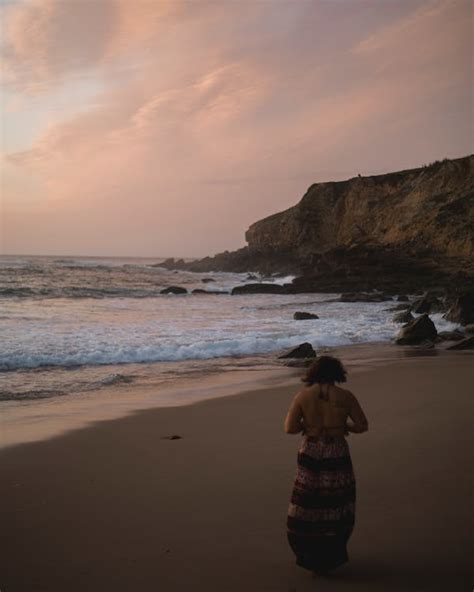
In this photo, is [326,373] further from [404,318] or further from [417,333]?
[404,318]

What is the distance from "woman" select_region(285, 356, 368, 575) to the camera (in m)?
3.70

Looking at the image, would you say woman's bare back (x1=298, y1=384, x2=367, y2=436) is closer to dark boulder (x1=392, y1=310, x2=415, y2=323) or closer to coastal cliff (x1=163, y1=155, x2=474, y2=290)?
dark boulder (x1=392, y1=310, x2=415, y2=323)

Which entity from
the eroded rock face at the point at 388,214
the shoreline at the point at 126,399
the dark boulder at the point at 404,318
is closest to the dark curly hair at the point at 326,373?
the shoreline at the point at 126,399

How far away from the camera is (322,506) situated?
3703 millimetres

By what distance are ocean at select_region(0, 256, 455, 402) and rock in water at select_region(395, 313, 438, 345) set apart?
0.97 meters

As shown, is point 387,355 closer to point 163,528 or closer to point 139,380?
point 139,380

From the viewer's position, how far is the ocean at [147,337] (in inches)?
456

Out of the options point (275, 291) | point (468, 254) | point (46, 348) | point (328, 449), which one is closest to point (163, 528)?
point (328, 449)

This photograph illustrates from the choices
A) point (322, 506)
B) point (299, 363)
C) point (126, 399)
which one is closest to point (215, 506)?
point (322, 506)

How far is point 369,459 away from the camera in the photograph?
5.82 meters

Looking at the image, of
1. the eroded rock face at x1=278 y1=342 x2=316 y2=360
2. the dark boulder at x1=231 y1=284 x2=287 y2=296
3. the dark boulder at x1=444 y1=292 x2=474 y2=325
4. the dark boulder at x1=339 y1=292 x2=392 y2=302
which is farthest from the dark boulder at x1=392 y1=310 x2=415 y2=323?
the dark boulder at x1=231 y1=284 x2=287 y2=296

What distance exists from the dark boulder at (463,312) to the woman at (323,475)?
16.5m

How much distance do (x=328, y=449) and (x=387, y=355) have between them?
10.8m

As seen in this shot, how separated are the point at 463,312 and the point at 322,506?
16903mm
